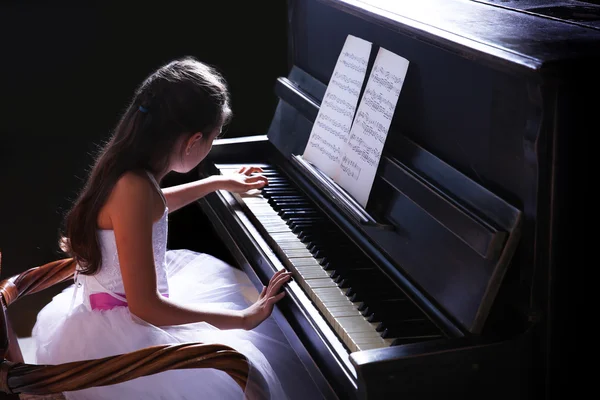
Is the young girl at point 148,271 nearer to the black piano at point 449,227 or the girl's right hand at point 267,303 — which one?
the girl's right hand at point 267,303

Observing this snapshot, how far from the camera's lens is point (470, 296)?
4.63 feet

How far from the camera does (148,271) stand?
67.2 inches

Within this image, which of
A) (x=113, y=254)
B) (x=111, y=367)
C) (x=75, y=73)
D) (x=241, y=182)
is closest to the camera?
(x=111, y=367)

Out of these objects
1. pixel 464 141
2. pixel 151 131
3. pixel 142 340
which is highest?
pixel 464 141

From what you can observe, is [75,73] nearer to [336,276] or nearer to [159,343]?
[159,343]

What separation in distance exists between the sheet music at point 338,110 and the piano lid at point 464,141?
0.18 ft

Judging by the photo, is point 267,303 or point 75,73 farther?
point 75,73

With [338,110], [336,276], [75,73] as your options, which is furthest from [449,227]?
[75,73]

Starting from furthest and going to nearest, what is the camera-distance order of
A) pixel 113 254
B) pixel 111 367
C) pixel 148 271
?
pixel 113 254 < pixel 148 271 < pixel 111 367

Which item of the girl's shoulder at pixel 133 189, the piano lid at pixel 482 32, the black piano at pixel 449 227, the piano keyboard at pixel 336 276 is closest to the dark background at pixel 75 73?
the piano lid at pixel 482 32

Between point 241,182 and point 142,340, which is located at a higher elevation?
point 241,182

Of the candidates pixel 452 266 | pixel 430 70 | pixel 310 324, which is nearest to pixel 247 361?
pixel 310 324

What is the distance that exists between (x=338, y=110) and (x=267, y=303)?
0.56 metres

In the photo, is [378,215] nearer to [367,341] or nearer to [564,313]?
[367,341]
